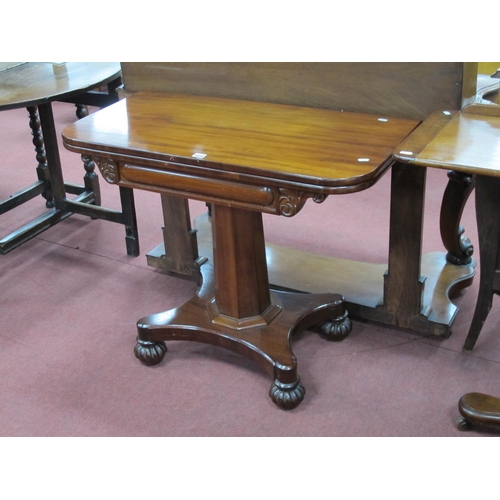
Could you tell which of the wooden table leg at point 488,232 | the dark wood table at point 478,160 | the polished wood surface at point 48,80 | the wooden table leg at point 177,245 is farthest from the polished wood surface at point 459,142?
the polished wood surface at point 48,80

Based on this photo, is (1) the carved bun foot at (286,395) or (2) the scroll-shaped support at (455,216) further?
(2) the scroll-shaped support at (455,216)

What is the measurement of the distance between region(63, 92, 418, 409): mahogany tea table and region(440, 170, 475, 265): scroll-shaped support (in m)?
0.54

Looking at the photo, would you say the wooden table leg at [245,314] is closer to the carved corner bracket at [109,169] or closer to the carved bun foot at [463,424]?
the carved corner bracket at [109,169]

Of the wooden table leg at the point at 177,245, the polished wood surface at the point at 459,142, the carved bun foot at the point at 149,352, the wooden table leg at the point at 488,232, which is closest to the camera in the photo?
the polished wood surface at the point at 459,142

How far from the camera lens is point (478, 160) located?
176 cm

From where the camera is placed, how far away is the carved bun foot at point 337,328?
2.50m

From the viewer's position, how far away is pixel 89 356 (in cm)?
251

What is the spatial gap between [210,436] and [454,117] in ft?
3.93

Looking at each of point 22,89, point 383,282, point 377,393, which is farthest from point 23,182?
point 377,393

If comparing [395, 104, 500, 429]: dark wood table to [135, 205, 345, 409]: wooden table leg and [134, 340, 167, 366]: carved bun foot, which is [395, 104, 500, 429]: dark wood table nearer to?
[135, 205, 345, 409]: wooden table leg

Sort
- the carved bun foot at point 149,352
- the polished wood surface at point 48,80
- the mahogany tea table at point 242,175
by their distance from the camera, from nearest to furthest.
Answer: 1. the mahogany tea table at point 242,175
2. the carved bun foot at point 149,352
3. the polished wood surface at point 48,80

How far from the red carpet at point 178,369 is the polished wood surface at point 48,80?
0.78 m

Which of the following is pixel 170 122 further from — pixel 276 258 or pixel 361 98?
pixel 276 258

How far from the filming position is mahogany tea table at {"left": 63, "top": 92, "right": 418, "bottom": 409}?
1879 mm
